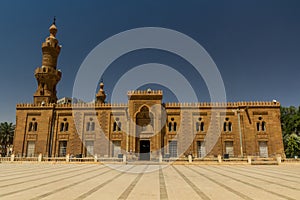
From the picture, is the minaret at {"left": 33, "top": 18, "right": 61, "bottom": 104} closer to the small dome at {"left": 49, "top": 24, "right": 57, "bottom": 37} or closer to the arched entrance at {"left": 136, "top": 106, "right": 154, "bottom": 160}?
the small dome at {"left": 49, "top": 24, "right": 57, "bottom": 37}

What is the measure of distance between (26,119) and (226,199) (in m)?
A: 28.9

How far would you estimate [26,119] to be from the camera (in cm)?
2808

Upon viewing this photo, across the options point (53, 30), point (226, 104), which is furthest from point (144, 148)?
point (53, 30)

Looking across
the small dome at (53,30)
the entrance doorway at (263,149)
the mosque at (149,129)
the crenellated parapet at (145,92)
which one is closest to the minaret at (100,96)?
the mosque at (149,129)

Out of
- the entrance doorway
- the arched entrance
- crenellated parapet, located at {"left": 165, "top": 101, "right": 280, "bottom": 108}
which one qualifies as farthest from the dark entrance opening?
the entrance doorway

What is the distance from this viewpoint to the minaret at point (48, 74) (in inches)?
1199

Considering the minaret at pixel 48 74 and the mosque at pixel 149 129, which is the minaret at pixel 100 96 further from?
the mosque at pixel 149 129

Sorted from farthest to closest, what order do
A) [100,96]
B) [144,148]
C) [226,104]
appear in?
[100,96]
[226,104]
[144,148]

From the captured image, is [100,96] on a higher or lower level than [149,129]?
higher

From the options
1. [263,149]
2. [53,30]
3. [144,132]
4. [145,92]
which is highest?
[53,30]

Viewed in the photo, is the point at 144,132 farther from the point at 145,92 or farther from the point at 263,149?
the point at 263,149

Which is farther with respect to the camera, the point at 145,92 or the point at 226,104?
the point at 226,104

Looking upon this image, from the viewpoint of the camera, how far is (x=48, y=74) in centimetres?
3058

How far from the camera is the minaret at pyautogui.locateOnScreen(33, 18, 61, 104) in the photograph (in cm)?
3045
